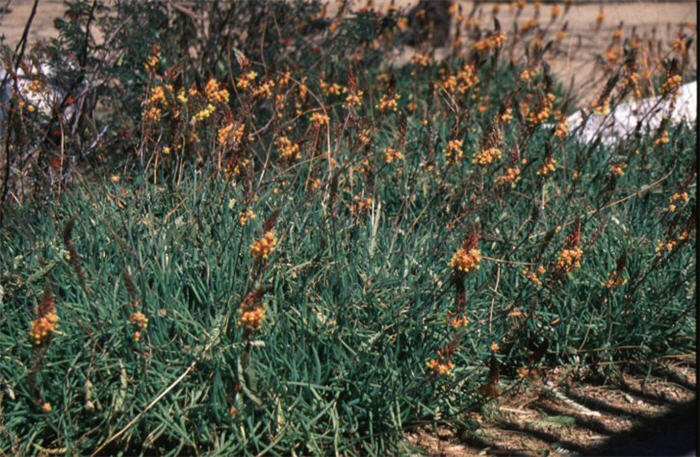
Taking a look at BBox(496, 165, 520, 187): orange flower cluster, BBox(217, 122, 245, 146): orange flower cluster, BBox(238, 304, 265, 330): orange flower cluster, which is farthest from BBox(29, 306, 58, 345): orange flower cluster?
BBox(496, 165, 520, 187): orange flower cluster

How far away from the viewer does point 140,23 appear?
5.33 metres

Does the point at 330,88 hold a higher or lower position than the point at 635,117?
higher

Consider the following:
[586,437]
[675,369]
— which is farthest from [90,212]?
[675,369]

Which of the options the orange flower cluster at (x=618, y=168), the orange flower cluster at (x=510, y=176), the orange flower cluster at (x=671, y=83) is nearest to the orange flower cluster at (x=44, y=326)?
the orange flower cluster at (x=510, y=176)

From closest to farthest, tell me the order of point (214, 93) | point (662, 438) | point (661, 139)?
point (662, 438) < point (214, 93) < point (661, 139)

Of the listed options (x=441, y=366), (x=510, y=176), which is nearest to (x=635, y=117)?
(x=510, y=176)

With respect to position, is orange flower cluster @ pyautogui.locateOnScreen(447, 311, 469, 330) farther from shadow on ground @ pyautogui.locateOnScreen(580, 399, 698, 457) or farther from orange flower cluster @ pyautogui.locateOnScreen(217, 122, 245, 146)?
orange flower cluster @ pyautogui.locateOnScreen(217, 122, 245, 146)

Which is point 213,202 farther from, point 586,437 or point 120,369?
point 586,437

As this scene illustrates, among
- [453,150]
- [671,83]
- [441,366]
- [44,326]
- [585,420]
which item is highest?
[671,83]

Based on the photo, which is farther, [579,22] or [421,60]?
[579,22]

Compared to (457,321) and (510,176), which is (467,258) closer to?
(457,321)

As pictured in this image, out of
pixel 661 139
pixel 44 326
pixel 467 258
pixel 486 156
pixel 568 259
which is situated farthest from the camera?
pixel 661 139

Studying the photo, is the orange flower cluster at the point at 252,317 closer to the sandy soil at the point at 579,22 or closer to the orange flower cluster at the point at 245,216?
the orange flower cluster at the point at 245,216

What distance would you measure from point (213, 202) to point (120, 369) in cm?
96
